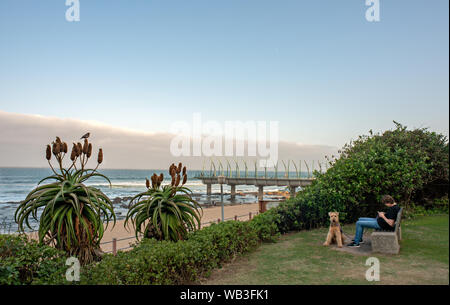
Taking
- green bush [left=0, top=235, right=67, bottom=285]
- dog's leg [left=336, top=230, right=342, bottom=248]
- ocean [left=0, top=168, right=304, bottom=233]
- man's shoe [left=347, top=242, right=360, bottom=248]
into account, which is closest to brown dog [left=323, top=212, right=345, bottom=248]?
dog's leg [left=336, top=230, right=342, bottom=248]

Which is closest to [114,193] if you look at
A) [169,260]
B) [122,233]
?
[122,233]

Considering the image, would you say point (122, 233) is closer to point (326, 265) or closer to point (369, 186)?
point (369, 186)

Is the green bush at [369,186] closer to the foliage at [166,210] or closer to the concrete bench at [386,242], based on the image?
the concrete bench at [386,242]

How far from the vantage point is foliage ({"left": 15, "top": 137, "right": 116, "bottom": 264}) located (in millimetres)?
4961

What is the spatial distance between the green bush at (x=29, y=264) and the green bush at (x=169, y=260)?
41cm

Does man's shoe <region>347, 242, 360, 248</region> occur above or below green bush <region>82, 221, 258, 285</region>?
below

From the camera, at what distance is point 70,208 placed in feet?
16.8

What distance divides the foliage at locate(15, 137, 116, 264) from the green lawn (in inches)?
81.4

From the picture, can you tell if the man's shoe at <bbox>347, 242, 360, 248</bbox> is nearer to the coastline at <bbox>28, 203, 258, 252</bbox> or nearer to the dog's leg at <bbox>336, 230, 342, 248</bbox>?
the dog's leg at <bbox>336, 230, 342, 248</bbox>

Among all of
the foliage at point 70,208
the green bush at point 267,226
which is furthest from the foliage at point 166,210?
the green bush at point 267,226

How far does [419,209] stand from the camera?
11.3m

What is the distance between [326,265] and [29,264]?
16.1 feet
